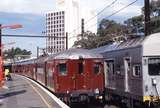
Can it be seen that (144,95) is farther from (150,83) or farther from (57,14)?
(57,14)

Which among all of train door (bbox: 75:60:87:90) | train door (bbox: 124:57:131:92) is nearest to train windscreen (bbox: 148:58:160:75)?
train door (bbox: 124:57:131:92)

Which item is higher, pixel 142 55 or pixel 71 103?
pixel 142 55

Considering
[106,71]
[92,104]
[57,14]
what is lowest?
[92,104]

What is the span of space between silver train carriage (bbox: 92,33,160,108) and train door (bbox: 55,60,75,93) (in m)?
2.90

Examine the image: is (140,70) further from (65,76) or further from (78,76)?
(65,76)

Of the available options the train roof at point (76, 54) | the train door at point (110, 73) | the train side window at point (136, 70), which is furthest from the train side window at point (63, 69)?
the train side window at point (136, 70)

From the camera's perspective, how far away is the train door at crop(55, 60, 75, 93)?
81.2 feet

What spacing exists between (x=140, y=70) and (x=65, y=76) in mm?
7190

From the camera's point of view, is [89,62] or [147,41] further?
[89,62]

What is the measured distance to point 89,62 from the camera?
25156mm

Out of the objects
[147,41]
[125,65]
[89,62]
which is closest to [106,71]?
[89,62]

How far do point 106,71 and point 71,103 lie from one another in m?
2.53

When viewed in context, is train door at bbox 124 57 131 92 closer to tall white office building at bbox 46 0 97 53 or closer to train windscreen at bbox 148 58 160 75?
train windscreen at bbox 148 58 160 75

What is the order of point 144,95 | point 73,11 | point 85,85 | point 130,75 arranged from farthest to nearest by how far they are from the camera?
point 73,11, point 85,85, point 130,75, point 144,95
